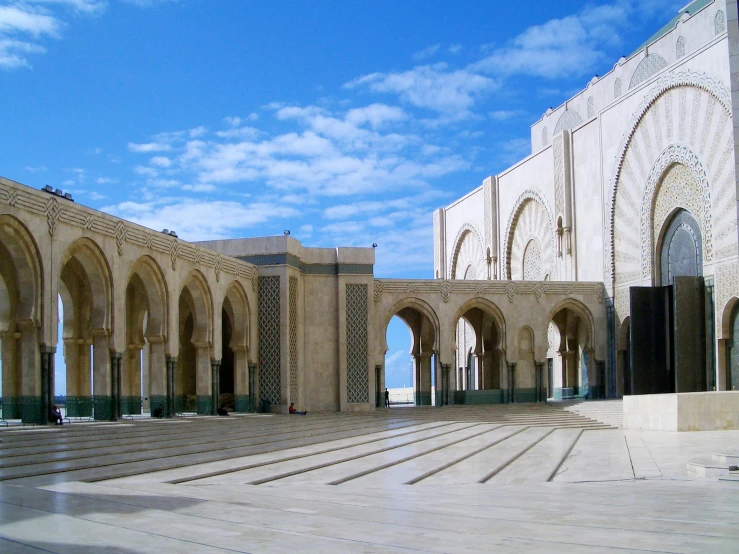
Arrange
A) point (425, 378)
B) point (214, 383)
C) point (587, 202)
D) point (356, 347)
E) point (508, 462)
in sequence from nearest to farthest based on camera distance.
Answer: point (508, 462)
point (214, 383)
point (356, 347)
point (587, 202)
point (425, 378)

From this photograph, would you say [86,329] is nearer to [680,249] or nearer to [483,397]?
[483,397]

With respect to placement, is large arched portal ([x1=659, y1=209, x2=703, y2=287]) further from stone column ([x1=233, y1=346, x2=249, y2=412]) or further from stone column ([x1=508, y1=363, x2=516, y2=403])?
stone column ([x1=233, y1=346, x2=249, y2=412])

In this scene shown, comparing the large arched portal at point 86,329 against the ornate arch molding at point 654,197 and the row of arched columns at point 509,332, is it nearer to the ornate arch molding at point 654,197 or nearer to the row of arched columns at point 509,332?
the row of arched columns at point 509,332

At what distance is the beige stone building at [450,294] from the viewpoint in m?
12.8

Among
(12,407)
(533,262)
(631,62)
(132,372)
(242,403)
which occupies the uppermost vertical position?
(631,62)

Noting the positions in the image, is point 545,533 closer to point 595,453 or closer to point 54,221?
point 595,453

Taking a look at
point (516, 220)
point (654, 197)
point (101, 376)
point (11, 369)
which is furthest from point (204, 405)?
point (516, 220)

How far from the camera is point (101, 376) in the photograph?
12.9 metres

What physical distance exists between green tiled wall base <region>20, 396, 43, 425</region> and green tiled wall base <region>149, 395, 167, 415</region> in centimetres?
324

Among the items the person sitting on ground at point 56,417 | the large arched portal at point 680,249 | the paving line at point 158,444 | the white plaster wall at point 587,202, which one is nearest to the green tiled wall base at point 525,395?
the white plaster wall at point 587,202

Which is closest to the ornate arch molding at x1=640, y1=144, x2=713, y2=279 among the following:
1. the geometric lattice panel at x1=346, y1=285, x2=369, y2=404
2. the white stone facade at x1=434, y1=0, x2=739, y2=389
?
the white stone facade at x1=434, y1=0, x2=739, y2=389

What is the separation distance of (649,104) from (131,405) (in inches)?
457

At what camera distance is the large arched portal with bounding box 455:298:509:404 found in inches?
784

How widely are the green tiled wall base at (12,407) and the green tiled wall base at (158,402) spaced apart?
2466mm
